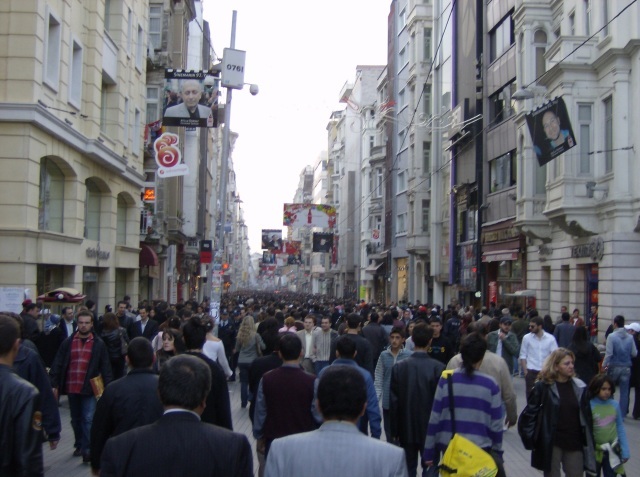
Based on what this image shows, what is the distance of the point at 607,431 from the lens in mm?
7473

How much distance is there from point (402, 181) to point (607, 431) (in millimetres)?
49491

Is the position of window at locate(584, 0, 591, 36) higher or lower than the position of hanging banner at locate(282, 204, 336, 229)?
higher

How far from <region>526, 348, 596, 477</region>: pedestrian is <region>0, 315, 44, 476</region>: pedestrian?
13.3ft

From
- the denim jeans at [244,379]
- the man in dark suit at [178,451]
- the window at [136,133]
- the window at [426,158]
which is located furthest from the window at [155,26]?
the man in dark suit at [178,451]

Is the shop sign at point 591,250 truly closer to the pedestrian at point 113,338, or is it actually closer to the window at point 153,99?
the pedestrian at point 113,338

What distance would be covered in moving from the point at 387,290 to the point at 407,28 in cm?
2050

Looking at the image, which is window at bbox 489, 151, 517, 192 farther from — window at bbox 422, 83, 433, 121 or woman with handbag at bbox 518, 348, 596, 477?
woman with handbag at bbox 518, 348, 596, 477

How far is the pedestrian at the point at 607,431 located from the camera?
24.3 feet

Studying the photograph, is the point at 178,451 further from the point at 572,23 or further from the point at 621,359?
the point at 572,23

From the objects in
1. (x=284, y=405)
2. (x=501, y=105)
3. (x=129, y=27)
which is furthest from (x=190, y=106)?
(x=284, y=405)

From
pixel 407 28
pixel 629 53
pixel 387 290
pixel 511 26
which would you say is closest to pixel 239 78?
pixel 629 53

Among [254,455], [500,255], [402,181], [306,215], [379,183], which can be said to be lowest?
[254,455]

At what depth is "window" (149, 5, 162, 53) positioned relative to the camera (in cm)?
3878

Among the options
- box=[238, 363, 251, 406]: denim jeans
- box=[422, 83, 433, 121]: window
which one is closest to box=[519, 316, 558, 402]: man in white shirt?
box=[238, 363, 251, 406]: denim jeans
